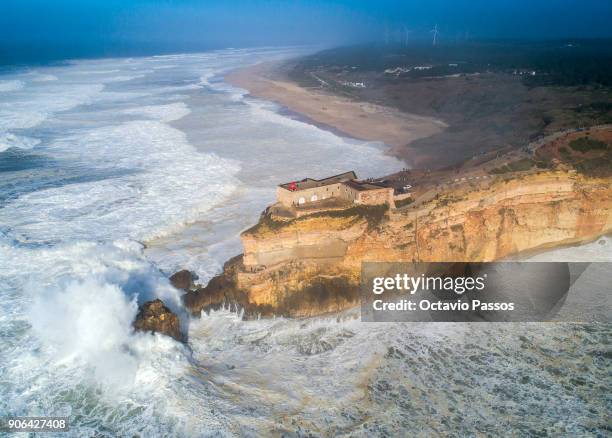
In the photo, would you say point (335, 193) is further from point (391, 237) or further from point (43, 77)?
point (43, 77)

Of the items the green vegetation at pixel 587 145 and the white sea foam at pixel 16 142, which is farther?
the white sea foam at pixel 16 142

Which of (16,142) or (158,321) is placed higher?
(16,142)

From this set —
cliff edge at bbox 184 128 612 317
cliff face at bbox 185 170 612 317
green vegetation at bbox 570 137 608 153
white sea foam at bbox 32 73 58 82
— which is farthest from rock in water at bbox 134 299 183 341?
white sea foam at bbox 32 73 58 82

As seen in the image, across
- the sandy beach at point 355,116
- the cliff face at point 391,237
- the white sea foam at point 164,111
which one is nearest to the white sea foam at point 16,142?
the white sea foam at point 164,111

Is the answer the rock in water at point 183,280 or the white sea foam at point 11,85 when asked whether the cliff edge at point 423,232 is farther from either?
the white sea foam at point 11,85

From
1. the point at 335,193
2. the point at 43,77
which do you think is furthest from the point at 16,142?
the point at 43,77

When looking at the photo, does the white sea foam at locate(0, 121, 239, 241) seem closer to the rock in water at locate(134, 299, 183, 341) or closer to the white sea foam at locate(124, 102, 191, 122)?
the rock in water at locate(134, 299, 183, 341)

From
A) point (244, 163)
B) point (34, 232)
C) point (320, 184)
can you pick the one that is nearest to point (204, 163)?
point (244, 163)
